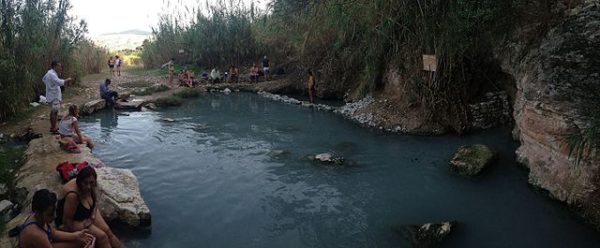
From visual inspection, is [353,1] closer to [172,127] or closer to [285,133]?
[285,133]

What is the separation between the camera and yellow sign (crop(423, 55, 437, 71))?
1087 centimetres

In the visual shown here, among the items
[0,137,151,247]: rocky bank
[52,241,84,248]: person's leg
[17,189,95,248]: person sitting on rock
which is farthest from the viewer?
[0,137,151,247]: rocky bank

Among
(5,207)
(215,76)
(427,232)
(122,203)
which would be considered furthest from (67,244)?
(215,76)

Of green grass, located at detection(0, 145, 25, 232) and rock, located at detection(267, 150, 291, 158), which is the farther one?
rock, located at detection(267, 150, 291, 158)

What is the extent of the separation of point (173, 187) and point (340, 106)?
862 cm

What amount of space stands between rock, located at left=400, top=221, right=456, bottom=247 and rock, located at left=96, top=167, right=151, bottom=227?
3.76 metres

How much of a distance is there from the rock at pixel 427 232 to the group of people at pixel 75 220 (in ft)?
12.7

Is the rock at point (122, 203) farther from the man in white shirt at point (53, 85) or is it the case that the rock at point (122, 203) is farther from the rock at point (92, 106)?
the rock at point (92, 106)

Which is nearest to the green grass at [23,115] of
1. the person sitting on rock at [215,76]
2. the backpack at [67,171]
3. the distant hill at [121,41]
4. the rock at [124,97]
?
the rock at [124,97]

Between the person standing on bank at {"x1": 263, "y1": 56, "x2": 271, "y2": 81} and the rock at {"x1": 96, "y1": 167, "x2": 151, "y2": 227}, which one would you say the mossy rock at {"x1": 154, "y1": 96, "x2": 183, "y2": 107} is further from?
the rock at {"x1": 96, "y1": 167, "x2": 151, "y2": 227}

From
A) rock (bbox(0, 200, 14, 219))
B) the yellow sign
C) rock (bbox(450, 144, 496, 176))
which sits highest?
the yellow sign

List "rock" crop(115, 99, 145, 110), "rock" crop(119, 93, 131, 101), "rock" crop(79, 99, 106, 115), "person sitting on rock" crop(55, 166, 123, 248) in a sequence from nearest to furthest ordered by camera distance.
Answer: "person sitting on rock" crop(55, 166, 123, 248) → "rock" crop(79, 99, 106, 115) → "rock" crop(115, 99, 145, 110) → "rock" crop(119, 93, 131, 101)

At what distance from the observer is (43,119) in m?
11.8

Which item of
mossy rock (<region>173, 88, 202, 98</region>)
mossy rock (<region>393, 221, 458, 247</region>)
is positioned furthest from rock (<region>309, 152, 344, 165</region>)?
mossy rock (<region>173, 88, 202, 98</region>)
